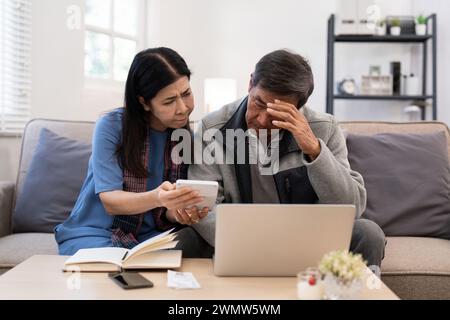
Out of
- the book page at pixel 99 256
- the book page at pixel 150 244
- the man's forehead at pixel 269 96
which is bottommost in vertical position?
the book page at pixel 99 256

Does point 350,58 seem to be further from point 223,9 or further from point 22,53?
point 22,53

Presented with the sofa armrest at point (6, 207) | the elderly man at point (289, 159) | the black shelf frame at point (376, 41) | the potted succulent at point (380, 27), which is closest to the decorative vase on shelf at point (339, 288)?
the elderly man at point (289, 159)

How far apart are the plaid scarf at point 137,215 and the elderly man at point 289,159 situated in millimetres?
65

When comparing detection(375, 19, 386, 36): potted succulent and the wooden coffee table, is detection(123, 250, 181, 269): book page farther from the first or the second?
detection(375, 19, 386, 36): potted succulent

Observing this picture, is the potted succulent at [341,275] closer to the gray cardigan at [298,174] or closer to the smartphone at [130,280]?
the smartphone at [130,280]

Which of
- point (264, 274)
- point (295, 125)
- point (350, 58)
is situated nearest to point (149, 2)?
point (350, 58)

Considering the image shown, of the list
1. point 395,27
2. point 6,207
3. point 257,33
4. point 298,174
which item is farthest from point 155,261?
point 395,27

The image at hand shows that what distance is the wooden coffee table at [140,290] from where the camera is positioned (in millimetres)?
1051

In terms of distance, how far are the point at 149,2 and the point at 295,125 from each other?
2.79 meters

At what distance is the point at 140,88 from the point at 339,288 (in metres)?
0.94

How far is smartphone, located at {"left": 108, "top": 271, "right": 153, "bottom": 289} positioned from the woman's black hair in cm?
50

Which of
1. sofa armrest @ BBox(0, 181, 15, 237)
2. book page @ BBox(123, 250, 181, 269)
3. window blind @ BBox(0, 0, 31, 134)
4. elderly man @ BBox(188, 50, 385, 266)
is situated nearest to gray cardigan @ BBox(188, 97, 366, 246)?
elderly man @ BBox(188, 50, 385, 266)

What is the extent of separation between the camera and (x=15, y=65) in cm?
284

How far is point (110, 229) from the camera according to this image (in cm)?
164
